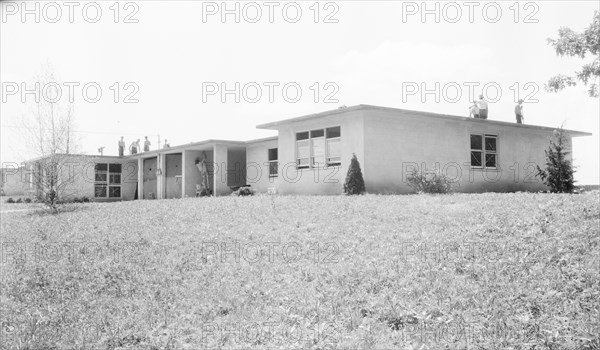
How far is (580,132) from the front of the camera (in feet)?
89.0

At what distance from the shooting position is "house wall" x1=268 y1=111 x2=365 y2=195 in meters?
20.1

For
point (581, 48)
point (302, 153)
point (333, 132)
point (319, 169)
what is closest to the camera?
point (581, 48)

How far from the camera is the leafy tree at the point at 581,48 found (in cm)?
1153

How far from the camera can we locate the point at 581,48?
1170cm

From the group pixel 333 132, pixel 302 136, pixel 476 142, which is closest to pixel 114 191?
pixel 302 136

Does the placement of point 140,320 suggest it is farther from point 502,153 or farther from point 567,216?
point 502,153

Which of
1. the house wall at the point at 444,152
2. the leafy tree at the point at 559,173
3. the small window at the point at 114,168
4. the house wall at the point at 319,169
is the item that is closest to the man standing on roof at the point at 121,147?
the small window at the point at 114,168

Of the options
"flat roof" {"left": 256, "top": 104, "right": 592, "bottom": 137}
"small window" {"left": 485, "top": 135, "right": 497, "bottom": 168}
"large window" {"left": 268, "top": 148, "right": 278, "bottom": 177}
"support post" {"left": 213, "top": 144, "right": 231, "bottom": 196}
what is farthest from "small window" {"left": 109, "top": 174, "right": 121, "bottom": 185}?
"small window" {"left": 485, "top": 135, "right": 497, "bottom": 168}

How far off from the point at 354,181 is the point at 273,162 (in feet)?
27.1

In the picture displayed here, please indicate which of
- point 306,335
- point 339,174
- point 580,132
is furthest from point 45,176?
point 580,132

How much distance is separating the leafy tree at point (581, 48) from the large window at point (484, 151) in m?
10.6

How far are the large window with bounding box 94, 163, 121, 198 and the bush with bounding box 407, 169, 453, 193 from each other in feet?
81.3

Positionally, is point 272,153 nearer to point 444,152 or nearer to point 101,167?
point 444,152

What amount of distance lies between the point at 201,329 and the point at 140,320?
1.02 m
